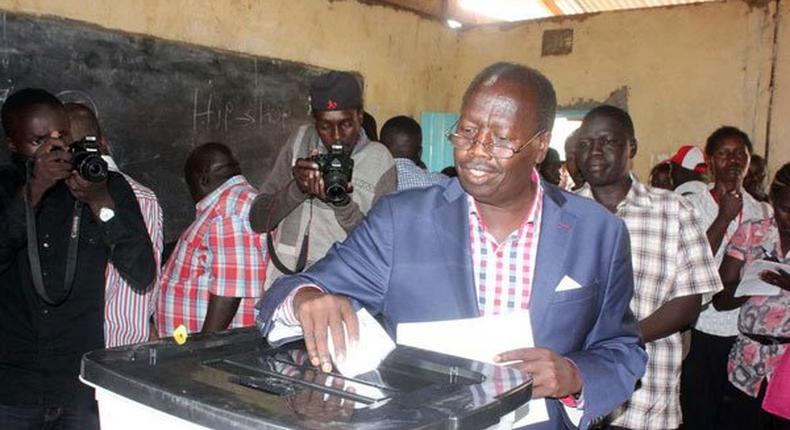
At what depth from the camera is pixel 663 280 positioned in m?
2.32

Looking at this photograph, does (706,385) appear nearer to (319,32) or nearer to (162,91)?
(162,91)

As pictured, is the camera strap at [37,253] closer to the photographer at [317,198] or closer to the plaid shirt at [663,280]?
the photographer at [317,198]

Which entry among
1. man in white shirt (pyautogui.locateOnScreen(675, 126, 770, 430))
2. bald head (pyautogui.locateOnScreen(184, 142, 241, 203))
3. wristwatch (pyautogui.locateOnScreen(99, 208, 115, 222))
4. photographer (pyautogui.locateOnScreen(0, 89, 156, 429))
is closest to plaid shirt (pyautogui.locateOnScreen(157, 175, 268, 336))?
bald head (pyautogui.locateOnScreen(184, 142, 241, 203))

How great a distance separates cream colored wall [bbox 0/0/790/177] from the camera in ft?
19.4

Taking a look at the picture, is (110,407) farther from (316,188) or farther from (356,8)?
(356,8)

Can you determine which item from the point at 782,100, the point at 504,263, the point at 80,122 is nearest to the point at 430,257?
the point at 504,263

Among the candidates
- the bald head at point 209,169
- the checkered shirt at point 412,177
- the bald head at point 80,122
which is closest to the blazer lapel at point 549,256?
the bald head at point 209,169

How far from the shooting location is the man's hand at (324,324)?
1050 mm

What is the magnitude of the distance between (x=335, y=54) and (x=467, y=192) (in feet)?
17.9

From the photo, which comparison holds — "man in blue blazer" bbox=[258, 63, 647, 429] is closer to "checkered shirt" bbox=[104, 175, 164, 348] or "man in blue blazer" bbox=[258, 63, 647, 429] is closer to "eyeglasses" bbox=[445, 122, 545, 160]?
"eyeglasses" bbox=[445, 122, 545, 160]

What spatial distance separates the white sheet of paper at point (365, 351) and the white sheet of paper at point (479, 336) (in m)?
0.16

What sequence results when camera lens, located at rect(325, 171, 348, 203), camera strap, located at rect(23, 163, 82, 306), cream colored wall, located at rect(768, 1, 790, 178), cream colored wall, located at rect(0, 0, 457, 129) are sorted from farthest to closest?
cream colored wall, located at rect(768, 1, 790, 178), cream colored wall, located at rect(0, 0, 457, 129), camera lens, located at rect(325, 171, 348, 203), camera strap, located at rect(23, 163, 82, 306)

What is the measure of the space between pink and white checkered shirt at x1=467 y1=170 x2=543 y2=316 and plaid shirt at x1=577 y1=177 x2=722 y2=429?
104 centimetres

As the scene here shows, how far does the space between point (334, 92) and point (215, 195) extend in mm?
650
